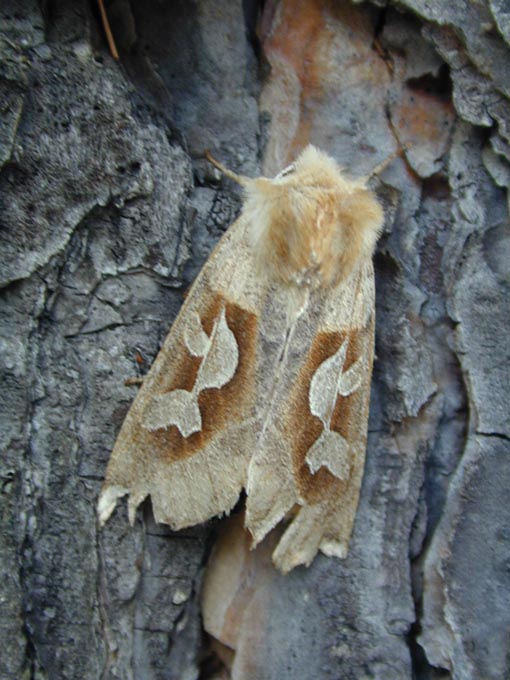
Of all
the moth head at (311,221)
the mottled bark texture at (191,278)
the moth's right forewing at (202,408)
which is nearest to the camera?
Answer: the mottled bark texture at (191,278)

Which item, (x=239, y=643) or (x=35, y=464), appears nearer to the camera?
(x=35, y=464)

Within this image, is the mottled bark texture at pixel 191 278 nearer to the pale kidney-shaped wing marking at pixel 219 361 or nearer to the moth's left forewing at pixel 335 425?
the moth's left forewing at pixel 335 425

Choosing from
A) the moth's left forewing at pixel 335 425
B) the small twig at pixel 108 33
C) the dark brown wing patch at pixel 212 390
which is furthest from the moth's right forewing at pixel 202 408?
the small twig at pixel 108 33

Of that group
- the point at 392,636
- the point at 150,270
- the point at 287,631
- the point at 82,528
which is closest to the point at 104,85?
the point at 150,270

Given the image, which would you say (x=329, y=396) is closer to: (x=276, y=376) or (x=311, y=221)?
(x=276, y=376)

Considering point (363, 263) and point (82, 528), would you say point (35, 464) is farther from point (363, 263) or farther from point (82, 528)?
point (363, 263)

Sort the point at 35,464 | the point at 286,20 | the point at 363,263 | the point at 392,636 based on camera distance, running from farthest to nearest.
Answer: the point at 363,263 → the point at 286,20 → the point at 392,636 → the point at 35,464

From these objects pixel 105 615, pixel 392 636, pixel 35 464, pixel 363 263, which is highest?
pixel 363 263
